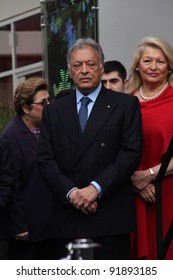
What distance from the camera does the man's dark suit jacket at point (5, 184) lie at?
8.65 metres

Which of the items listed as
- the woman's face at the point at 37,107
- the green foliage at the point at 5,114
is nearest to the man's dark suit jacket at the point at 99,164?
the woman's face at the point at 37,107

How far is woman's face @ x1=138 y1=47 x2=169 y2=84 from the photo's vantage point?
8305 millimetres

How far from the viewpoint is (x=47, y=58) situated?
41.1 feet

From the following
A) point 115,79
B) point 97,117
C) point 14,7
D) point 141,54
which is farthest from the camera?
point 14,7

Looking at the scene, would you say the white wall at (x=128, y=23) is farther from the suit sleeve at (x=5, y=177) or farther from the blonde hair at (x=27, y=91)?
the suit sleeve at (x=5, y=177)

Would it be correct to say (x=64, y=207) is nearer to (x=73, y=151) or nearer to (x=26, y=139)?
(x=73, y=151)

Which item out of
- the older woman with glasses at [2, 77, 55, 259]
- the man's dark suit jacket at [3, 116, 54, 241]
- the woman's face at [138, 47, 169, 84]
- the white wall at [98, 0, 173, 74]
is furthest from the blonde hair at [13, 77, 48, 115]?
the white wall at [98, 0, 173, 74]

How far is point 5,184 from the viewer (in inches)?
342

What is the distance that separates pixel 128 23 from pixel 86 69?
143 inches

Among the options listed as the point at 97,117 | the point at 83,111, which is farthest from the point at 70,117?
the point at 97,117

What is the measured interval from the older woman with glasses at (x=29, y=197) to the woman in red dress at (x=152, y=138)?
88 cm

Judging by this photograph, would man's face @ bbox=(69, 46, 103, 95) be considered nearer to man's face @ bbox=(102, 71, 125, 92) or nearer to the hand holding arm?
the hand holding arm

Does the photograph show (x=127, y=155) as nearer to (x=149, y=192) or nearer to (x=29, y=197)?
(x=149, y=192)
